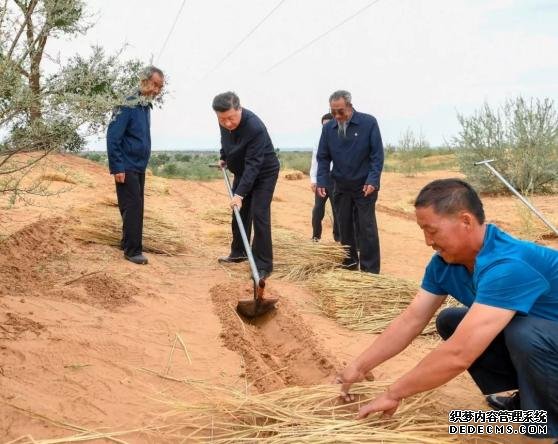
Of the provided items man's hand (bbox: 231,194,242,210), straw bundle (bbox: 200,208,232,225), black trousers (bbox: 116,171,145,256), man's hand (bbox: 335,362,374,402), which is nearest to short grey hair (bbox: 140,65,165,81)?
black trousers (bbox: 116,171,145,256)

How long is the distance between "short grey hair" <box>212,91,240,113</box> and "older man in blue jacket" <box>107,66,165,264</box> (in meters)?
0.49

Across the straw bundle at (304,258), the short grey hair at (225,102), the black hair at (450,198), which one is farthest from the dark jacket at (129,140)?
the black hair at (450,198)

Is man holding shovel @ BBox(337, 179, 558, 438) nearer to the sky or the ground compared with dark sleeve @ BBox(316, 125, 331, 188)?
nearer to the ground

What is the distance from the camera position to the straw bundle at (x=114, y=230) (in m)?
5.82

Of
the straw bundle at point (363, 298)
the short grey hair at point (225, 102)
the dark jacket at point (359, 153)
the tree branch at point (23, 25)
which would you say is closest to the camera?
the tree branch at point (23, 25)

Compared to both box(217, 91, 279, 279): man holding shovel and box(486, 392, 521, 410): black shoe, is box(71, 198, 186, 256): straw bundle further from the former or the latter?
box(486, 392, 521, 410): black shoe

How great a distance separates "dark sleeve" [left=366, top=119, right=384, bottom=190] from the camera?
17.3 feet

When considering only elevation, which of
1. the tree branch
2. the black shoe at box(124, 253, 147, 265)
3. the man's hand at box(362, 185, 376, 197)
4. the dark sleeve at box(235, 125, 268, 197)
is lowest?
the black shoe at box(124, 253, 147, 265)

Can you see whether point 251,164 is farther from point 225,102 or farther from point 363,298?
point 363,298

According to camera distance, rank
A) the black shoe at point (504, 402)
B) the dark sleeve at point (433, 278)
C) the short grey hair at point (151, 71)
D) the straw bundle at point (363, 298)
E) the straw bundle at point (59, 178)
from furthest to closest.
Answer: the straw bundle at point (59, 178) → the short grey hair at point (151, 71) → the straw bundle at point (363, 298) → the black shoe at point (504, 402) → the dark sleeve at point (433, 278)

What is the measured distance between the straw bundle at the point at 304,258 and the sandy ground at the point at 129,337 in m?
0.27

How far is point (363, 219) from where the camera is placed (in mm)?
5367

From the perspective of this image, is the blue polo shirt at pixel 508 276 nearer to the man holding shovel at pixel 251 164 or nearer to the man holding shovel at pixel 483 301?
the man holding shovel at pixel 483 301

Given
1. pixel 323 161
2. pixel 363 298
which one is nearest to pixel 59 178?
pixel 323 161
